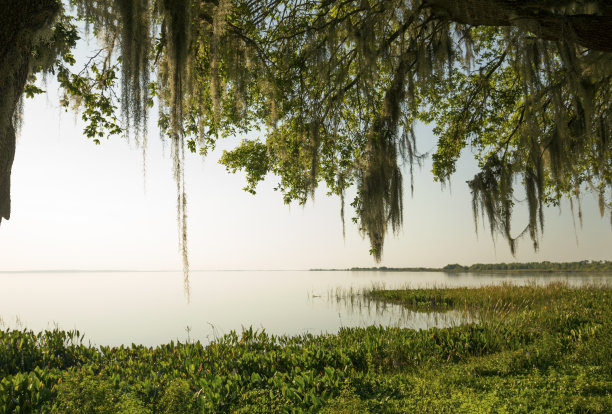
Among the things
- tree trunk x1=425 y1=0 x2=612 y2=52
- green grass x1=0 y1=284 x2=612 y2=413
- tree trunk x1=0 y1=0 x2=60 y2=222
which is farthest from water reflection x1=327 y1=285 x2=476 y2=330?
tree trunk x1=0 y1=0 x2=60 y2=222

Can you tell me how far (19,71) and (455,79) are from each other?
10.8m

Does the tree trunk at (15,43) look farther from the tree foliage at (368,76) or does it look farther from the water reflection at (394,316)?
the water reflection at (394,316)

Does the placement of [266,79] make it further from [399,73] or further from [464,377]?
[464,377]

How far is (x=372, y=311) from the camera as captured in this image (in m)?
14.4

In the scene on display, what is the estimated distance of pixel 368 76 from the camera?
232 inches

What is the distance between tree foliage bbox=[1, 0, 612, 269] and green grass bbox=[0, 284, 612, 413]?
55.8 inches

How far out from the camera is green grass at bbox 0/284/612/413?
130 inches

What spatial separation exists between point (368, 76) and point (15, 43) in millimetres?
4351

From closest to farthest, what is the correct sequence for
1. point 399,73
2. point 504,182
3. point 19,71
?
1. point 19,71
2. point 399,73
3. point 504,182

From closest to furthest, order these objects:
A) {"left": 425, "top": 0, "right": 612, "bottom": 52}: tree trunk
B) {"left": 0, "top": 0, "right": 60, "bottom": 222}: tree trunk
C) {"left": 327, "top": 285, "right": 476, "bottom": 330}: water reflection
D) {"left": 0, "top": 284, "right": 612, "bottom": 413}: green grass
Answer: {"left": 0, "top": 284, "right": 612, "bottom": 413}: green grass < {"left": 0, "top": 0, "right": 60, "bottom": 222}: tree trunk < {"left": 425, "top": 0, "right": 612, "bottom": 52}: tree trunk < {"left": 327, "top": 285, "right": 476, "bottom": 330}: water reflection

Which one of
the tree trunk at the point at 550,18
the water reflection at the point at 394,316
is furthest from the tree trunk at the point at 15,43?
the water reflection at the point at 394,316

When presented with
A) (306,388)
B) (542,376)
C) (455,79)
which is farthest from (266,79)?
(455,79)

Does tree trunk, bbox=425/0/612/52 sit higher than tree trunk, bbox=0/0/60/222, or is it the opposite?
tree trunk, bbox=425/0/612/52

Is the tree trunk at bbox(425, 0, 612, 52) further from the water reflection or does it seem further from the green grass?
the water reflection
